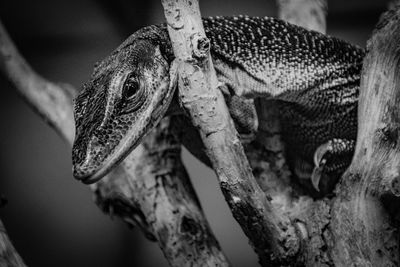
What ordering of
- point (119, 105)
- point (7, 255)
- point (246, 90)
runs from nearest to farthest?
point (7, 255), point (119, 105), point (246, 90)

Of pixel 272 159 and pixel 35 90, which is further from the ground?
pixel 35 90

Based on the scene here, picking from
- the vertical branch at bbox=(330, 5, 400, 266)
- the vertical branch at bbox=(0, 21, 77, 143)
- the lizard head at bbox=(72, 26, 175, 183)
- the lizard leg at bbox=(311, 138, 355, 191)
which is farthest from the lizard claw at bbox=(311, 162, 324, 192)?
the vertical branch at bbox=(0, 21, 77, 143)

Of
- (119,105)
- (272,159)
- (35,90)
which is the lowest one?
(272,159)

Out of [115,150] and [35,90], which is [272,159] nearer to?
[115,150]

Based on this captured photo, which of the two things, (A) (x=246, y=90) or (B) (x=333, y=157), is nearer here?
(A) (x=246, y=90)

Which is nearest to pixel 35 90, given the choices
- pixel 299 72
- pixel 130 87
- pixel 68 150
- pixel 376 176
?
pixel 68 150

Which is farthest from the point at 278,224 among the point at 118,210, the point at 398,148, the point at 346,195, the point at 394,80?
the point at 118,210

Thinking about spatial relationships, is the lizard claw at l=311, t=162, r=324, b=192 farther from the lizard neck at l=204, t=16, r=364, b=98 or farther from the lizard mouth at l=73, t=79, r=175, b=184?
the lizard mouth at l=73, t=79, r=175, b=184
